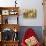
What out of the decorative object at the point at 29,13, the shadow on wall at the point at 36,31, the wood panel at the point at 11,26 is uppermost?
the decorative object at the point at 29,13

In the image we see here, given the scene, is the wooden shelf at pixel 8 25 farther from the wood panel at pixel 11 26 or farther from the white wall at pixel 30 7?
the white wall at pixel 30 7

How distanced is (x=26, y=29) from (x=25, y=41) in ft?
1.32

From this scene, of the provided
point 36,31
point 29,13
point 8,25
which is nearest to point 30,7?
point 29,13

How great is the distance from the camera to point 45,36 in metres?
4.77

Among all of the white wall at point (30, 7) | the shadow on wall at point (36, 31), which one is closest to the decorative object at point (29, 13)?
the white wall at point (30, 7)

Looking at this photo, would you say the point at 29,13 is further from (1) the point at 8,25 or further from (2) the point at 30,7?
(1) the point at 8,25

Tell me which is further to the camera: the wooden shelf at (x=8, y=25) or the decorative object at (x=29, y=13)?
the decorative object at (x=29, y=13)

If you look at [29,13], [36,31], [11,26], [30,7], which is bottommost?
[36,31]

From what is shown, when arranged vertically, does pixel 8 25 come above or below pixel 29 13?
below

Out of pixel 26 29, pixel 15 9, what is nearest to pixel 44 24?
pixel 26 29

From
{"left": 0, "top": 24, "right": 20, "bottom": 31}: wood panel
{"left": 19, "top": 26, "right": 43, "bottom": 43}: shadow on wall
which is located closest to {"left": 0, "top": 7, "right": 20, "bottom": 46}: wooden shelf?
{"left": 0, "top": 24, "right": 20, "bottom": 31}: wood panel

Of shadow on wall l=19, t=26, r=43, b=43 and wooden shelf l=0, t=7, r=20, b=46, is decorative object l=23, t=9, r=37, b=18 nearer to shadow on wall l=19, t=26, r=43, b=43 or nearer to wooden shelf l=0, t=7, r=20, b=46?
wooden shelf l=0, t=7, r=20, b=46

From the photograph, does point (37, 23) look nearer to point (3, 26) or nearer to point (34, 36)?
point (34, 36)

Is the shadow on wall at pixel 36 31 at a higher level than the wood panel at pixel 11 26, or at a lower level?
lower
